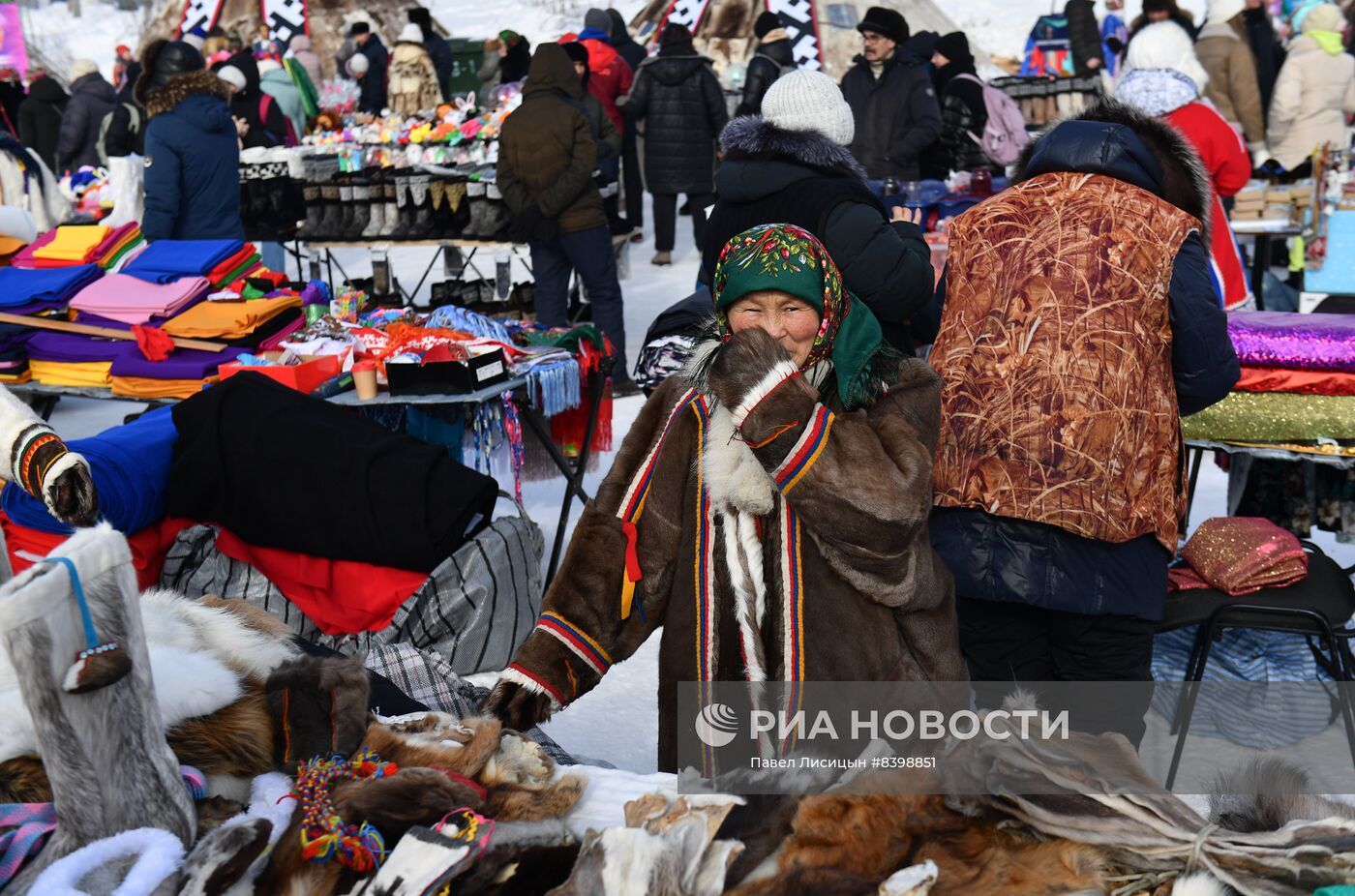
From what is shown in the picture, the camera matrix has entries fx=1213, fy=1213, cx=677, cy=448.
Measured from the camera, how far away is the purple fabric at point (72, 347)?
490cm

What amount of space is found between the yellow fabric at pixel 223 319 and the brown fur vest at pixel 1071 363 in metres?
3.16

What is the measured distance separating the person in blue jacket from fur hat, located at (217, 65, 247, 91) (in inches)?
144

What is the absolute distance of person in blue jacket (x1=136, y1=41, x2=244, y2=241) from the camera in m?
6.30

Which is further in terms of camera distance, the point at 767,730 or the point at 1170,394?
the point at 1170,394

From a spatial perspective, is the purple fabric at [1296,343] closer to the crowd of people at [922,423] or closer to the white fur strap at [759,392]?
the crowd of people at [922,423]

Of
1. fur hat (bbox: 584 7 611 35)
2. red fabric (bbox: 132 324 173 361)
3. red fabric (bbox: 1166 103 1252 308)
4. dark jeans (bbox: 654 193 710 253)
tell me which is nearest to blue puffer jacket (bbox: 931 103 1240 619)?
red fabric (bbox: 1166 103 1252 308)

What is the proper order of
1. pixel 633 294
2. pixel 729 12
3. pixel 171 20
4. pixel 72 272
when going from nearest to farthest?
pixel 72 272 → pixel 633 294 → pixel 729 12 → pixel 171 20

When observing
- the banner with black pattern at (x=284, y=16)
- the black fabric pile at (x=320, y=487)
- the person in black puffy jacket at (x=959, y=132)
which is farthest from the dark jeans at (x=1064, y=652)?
the banner with black pattern at (x=284, y=16)

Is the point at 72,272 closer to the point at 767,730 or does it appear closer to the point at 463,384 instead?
the point at 463,384

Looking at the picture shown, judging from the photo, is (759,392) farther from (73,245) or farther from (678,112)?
(678,112)

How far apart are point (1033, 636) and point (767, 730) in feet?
3.36

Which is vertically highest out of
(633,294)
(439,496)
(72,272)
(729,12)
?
(729,12)

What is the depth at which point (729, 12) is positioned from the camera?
49.2 ft

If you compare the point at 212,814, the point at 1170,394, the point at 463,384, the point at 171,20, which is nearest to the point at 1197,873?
the point at 212,814
